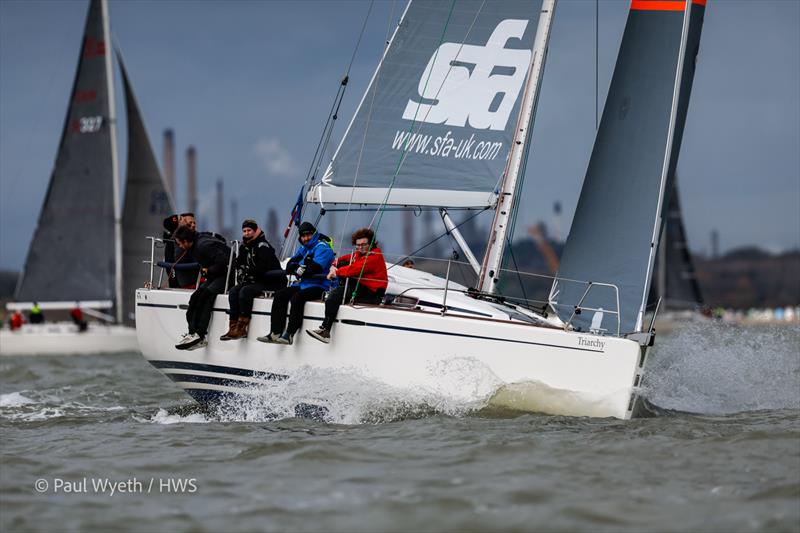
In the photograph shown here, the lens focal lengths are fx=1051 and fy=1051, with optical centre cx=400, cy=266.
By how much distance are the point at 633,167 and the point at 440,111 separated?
2093 mm

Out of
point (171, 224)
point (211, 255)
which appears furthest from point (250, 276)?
point (171, 224)

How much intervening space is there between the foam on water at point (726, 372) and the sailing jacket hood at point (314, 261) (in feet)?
10.6

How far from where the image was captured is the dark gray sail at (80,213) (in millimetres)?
27469

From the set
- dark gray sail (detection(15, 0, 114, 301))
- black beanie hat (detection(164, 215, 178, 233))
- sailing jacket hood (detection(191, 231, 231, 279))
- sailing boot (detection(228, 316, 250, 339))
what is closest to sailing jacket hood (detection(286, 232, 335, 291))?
sailing boot (detection(228, 316, 250, 339))

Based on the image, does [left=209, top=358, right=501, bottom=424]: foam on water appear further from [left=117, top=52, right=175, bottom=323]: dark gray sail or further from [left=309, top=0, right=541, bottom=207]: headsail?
[left=117, top=52, right=175, bottom=323]: dark gray sail

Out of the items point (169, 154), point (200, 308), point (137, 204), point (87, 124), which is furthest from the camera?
point (169, 154)

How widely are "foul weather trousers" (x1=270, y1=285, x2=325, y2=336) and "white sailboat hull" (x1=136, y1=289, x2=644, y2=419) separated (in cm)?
9

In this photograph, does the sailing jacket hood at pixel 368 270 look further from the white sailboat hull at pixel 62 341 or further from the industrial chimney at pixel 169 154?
the industrial chimney at pixel 169 154

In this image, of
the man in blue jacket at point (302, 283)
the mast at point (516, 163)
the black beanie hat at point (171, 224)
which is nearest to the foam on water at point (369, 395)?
the man in blue jacket at point (302, 283)

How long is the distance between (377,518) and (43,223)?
956 inches

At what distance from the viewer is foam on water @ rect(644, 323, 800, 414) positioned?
10516 millimetres

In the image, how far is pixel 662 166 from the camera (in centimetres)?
934

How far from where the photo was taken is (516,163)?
1030 cm

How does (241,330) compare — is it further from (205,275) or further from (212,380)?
(205,275)
